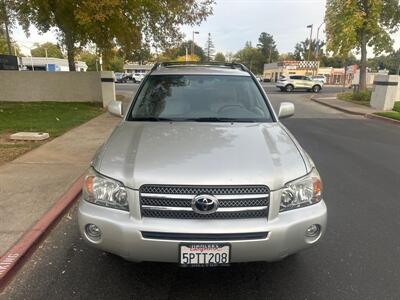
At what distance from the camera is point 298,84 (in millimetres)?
36031

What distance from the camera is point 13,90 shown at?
16375 mm

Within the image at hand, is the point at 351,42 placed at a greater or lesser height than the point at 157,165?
greater

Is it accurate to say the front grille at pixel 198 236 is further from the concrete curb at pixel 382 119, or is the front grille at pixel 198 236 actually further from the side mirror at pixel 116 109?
the concrete curb at pixel 382 119

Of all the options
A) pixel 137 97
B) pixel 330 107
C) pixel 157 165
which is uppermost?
pixel 137 97

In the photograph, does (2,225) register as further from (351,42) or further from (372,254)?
(351,42)

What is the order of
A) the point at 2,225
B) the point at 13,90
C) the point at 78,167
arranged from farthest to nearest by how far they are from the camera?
the point at 13,90 < the point at 78,167 < the point at 2,225

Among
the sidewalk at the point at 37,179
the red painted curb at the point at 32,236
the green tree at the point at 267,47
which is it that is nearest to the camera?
the red painted curb at the point at 32,236

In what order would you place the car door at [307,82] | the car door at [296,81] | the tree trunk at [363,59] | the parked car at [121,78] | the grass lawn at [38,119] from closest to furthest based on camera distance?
the grass lawn at [38,119]
the tree trunk at [363,59]
the car door at [296,81]
the car door at [307,82]
the parked car at [121,78]

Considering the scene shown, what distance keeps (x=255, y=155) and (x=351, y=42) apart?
1933cm

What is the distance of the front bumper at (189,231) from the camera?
8.69 feet

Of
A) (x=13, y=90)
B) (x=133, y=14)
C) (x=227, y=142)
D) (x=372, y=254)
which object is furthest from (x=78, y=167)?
(x=13, y=90)

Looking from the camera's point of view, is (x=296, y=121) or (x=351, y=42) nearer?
(x=296, y=121)

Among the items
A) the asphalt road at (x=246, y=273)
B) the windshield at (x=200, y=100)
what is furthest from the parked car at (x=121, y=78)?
the asphalt road at (x=246, y=273)

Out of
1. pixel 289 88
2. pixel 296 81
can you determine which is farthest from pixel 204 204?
pixel 296 81
